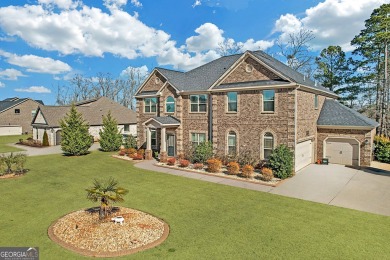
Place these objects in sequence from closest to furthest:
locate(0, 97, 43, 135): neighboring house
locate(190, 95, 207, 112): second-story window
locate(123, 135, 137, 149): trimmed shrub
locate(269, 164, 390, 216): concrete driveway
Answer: locate(269, 164, 390, 216): concrete driveway, locate(190, 95, 207, 112): second-story window, locate(123, 135, 137, 149): trimmed shrub, locate(0, 97, 43, 135): neighboring house

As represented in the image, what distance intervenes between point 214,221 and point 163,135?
1441 cm

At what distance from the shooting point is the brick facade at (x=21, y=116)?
5191 centimetres

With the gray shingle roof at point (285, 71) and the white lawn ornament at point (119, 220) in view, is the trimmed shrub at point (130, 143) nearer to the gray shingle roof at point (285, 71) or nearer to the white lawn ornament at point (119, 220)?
the gray shingle roof at point (285, 71)

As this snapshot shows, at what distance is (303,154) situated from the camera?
20.6 m

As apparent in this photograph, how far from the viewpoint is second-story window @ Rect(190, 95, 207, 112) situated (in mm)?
23750

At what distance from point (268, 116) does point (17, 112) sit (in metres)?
56.7

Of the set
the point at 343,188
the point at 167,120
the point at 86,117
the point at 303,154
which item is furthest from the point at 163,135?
the point at 86,117

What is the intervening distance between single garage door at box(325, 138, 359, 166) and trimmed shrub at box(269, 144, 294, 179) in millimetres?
6657

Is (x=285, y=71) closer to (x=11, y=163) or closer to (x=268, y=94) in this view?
(x=268, y=94)

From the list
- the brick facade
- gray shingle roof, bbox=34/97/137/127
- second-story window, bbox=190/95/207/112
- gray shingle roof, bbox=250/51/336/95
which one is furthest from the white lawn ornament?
the brick facade

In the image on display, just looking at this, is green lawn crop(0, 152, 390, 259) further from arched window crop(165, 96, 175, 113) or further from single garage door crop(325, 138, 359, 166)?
single garage door crop(325, 138, 359, 166)

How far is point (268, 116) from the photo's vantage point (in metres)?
19.5

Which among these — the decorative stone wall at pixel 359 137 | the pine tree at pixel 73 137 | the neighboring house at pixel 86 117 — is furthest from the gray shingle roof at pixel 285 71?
the neighboring house at pixel 86 117

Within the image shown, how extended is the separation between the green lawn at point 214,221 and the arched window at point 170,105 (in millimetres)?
10111
